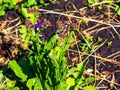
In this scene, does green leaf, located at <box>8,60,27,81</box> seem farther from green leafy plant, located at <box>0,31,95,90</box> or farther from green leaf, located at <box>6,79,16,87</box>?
green leaf, located at <box>6,79,16,87</box>

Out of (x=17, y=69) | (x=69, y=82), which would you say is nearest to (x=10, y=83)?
(x=17, y=69)

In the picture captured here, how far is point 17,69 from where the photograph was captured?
92.5 inches

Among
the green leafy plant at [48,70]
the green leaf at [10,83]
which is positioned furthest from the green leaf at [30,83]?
the green leaf at [10,83]

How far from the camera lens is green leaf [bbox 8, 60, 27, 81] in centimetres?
233

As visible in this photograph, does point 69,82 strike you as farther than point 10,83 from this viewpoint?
No

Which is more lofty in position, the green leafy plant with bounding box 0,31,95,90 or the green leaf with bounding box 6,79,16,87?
the green leafy plant with bounding box 0,31,95,90

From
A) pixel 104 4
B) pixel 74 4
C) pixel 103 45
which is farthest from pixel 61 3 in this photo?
pixel 103 45

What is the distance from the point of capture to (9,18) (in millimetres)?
2918

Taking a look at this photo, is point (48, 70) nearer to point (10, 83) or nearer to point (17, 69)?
point (17, 69)

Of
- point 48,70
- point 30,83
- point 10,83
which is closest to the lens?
point 48,70

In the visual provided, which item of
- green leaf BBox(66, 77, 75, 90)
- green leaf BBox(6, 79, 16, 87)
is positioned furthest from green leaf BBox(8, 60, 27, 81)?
green leaf BBox(66, 77, 75, 90)

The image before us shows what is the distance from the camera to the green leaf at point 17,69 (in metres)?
2.33

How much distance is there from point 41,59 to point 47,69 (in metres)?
0.08

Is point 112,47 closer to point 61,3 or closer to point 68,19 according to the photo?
point 68,19
